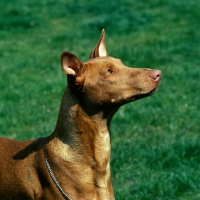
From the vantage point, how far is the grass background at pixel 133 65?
658 cm

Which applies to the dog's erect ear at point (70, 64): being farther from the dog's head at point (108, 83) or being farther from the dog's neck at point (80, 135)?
the dog's neck at point (80, 135)

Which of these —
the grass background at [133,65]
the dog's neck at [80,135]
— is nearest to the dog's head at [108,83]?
the dog's neck at [80,135]

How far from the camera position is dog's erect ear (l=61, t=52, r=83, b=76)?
179 inches

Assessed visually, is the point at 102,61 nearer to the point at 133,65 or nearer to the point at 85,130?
the point at 85,130

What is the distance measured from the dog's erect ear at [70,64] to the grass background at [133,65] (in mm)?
1895

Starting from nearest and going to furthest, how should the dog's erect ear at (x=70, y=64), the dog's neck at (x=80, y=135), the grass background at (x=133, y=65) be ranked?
the dog's erect ear at (x=70, y=64)
the dog's neck at (x=80, y=135)
the grass background at (x=133, y=65)

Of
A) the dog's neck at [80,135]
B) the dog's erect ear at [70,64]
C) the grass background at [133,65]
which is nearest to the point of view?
the dog's erect ear at [70,64]

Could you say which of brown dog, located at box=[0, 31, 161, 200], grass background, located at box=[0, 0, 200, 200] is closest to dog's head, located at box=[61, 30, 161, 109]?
brown dog, located at box=[0, 31, 161, 200]

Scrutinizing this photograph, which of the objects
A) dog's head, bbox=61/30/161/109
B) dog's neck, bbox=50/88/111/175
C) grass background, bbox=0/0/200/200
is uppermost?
dog's head, bbox=61/30/161/109

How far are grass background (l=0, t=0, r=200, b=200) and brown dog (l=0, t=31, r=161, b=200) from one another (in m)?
1.44

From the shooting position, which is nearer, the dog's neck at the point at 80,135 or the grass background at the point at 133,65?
the dog's neck at the point at 80,135

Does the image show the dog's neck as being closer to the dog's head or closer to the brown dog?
the brown dog

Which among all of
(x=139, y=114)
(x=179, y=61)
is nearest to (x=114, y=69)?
(x=139, y=114)

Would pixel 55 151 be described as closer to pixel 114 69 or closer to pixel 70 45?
pixel 114 69
